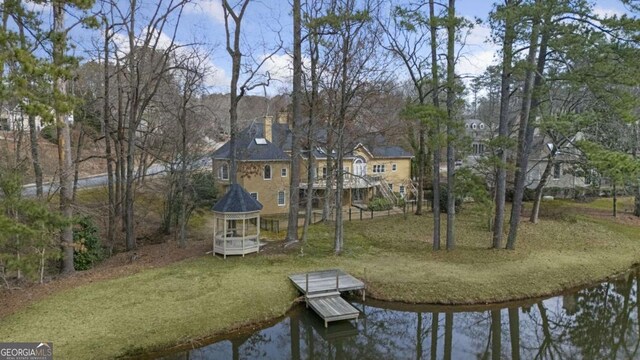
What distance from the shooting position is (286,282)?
13.4 meters

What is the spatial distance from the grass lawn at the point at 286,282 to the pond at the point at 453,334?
0.48m

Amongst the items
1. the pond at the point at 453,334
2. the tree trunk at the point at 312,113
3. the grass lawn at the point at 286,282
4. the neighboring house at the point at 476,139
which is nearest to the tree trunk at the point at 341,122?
the grass lawn at the point at 286,282

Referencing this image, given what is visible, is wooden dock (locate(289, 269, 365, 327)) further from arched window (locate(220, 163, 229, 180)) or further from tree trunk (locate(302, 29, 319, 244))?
arched window (locate(220, 163, 229, 180))

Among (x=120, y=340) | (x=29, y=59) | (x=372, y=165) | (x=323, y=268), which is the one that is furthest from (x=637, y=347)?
(x=372, y=165)

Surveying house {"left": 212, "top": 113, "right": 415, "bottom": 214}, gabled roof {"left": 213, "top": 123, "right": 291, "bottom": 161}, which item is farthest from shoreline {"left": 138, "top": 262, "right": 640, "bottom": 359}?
Result: gabled roof {"left": 213, "top": 123, "right": 291, "bottom": 161}

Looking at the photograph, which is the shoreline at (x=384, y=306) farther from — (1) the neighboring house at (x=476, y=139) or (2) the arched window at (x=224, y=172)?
(2) the arched window at (x=224, y=172)

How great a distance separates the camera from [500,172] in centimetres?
1634

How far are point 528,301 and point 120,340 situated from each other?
12.1 metres

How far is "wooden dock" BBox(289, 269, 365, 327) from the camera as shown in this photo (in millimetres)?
11594

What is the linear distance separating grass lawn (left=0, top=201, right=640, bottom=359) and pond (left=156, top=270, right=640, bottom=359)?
0.48m

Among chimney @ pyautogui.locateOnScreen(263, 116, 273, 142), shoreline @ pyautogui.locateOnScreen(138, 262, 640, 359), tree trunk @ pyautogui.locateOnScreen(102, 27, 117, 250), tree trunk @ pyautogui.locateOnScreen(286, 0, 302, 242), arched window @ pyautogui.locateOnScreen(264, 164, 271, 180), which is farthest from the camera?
chimney @ pyautogui.locateOnScreen(263, 116, 273, 142)

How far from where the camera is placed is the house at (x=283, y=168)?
1031 inches

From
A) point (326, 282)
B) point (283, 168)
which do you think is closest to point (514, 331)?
point (326, 282)

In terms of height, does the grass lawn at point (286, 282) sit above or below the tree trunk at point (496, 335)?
above
